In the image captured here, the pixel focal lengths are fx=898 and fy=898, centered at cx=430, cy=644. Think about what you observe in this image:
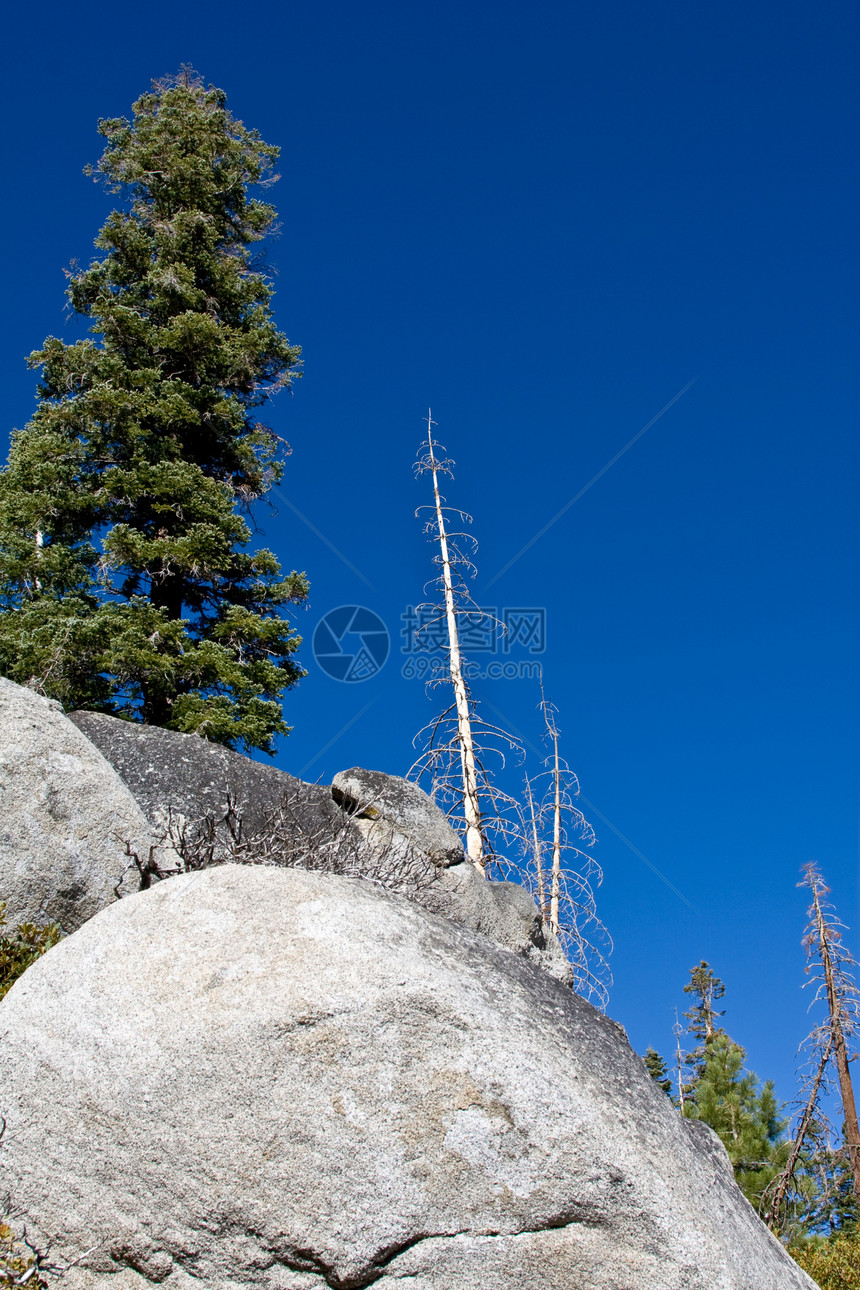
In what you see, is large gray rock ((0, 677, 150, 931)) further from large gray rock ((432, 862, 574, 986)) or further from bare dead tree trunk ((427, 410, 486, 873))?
bare dead tree trunk ((427, 410, 486, 873))

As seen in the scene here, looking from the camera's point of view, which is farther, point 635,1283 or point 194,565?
point 194,565

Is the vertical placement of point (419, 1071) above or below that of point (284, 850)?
below

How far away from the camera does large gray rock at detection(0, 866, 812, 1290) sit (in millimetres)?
4273

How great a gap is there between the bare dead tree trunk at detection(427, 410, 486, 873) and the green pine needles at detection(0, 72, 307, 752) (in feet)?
9.15

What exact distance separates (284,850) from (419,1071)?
1939 millimetres

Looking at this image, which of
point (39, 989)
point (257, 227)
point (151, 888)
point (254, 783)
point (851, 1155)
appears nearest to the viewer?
point (39, 989)

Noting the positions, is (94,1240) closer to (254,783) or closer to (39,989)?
(39,989)

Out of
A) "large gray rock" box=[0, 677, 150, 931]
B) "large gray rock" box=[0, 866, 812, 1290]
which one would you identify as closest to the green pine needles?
"large gray rock" box=[0, 677, 150, 931]

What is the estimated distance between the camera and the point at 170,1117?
438 centimetres

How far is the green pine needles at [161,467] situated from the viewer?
14.0m

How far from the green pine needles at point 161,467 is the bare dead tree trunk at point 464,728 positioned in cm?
279

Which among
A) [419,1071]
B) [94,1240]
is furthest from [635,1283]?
[94,1240]

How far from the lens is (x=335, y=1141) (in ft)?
14.2

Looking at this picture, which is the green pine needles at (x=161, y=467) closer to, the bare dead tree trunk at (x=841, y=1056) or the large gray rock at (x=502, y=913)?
the large gray rock at (x=502, y=913)
